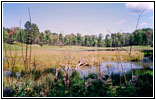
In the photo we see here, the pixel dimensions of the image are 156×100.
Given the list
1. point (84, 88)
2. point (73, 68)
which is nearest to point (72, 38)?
point (73, 68)

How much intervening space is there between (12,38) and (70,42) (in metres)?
1.10

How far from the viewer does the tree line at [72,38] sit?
2.71 m

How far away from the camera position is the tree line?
2.71 m

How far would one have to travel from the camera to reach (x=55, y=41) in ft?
10.2

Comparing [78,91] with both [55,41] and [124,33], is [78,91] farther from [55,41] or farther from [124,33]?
[124,33]

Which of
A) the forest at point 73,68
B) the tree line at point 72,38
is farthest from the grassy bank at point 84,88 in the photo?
the tree line at point 72,38

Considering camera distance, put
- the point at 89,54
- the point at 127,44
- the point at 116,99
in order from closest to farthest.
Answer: the point at 116,99 < the point at 127,44 < the point at 89,54

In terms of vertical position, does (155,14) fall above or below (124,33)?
above

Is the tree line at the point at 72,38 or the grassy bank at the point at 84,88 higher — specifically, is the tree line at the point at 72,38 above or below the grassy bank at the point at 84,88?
above

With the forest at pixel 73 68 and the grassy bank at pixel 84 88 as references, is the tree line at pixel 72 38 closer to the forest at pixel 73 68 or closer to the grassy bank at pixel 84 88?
the forest at pixel 73 68

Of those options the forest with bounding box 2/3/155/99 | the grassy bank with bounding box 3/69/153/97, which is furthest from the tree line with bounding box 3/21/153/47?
the grassy bank with bounding box 3/69/153/97

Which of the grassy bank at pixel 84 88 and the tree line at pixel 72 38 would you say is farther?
the tree line at pixel 72 38

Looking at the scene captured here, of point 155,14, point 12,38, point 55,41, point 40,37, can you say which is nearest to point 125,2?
point 155,14

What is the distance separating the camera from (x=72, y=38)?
10.1ft
